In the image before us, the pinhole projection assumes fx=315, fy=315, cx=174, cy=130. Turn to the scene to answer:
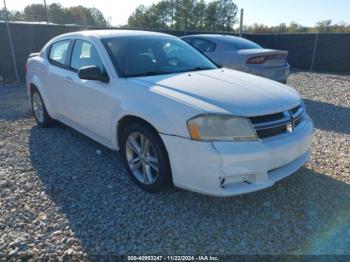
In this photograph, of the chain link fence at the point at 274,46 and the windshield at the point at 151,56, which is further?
the chain link fence at the point at 274,46

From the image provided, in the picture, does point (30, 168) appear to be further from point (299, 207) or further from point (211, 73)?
point (299, 207)

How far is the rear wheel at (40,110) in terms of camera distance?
5.18 meters

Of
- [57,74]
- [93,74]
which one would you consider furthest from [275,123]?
[57,74]

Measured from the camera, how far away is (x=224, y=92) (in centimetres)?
298

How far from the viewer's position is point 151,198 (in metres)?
3.16

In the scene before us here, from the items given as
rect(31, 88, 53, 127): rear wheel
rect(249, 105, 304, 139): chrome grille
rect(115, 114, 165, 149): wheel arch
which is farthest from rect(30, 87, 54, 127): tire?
rect(249, 105, 304, 139): chrome grille

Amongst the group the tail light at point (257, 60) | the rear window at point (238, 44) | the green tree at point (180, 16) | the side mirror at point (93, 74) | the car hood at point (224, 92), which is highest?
the green tree at point (180, 16)

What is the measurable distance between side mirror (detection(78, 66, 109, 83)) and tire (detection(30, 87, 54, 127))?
2.00 metres

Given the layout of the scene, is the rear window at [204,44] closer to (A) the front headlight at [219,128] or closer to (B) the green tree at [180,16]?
(A) the front headlight at [219,128]


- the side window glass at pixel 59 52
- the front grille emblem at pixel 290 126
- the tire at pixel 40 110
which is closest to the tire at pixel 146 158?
the front grille emblem at pixel 290 126

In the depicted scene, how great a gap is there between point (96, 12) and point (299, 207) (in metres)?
94.8

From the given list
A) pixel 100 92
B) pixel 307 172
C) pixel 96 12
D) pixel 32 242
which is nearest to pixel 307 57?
pixel 307 172

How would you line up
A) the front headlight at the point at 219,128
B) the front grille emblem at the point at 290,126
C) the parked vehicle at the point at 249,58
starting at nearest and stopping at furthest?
the front headlight at the point at 219,128 < the front grille emblem at the point at 290,126 < the parked vehicle at the point at 249,58

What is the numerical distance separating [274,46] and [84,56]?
45.4 feet
